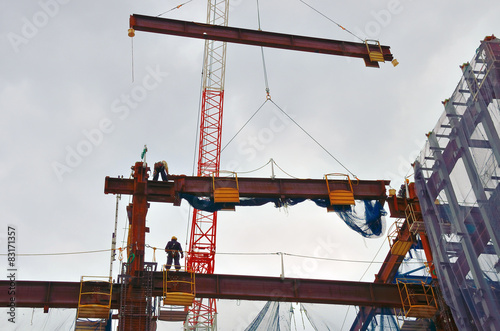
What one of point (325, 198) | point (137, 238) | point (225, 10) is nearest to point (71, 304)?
point (137, 238)

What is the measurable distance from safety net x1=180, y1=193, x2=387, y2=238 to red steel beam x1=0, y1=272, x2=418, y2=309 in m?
2.37

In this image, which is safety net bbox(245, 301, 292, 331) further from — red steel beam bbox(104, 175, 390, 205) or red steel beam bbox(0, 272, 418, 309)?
red steel beam bbox(104, 175, 390, 205)

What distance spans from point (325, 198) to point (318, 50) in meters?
8.77

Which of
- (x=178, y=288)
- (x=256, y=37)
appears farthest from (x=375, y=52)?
(x=178, y=288)

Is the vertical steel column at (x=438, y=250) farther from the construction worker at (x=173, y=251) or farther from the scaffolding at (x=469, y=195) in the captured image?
the construction worker at (x=173, y=251)

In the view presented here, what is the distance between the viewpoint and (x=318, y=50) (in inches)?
1177

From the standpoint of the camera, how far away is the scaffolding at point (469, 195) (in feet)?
64.8

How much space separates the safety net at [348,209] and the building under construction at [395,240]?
4 cm

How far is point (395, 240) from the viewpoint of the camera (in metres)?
25.8

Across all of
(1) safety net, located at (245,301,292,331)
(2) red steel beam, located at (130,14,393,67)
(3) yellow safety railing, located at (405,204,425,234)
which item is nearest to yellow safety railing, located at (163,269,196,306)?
(1) safety net, located at (245,301,292,331)

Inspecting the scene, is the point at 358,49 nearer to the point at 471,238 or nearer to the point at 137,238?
the point at 471,238

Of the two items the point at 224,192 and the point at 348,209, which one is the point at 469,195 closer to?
the point at 348,209

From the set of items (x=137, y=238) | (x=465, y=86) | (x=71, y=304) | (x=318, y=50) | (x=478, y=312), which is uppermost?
(x=318, y=50)

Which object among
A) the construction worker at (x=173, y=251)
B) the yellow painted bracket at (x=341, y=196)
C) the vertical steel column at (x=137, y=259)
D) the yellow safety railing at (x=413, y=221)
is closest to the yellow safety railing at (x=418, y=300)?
the yellow safety railing at (x=413, y=221)
